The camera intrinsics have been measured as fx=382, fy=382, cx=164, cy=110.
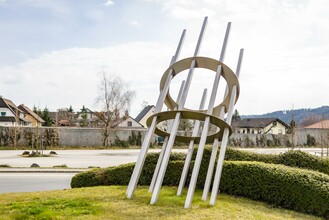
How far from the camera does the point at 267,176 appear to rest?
7965mm

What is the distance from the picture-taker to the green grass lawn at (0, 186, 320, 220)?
20.3 feet

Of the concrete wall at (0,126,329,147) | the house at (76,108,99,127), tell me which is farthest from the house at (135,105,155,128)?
the concrete wall at (0,126,329,147)

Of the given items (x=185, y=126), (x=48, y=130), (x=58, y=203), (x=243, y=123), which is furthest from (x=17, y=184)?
(x=243, y=123)

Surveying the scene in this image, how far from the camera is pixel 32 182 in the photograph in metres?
14.3

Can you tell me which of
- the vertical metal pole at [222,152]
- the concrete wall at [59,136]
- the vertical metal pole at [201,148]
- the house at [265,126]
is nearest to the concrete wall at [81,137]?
the concrete wall at [59,136]

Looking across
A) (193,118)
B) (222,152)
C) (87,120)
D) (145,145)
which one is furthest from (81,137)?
(222,152)

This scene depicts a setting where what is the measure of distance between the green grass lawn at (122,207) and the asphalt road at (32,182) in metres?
4.27

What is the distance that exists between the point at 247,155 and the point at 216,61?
278 centimetres

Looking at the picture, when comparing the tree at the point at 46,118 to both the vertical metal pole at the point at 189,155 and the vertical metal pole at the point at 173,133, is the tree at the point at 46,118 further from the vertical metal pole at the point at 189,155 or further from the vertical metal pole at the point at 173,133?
the vertical metal pole at the point at 173,133

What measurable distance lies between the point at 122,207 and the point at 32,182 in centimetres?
866

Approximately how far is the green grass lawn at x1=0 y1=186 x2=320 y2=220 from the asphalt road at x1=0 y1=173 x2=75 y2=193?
168 inches

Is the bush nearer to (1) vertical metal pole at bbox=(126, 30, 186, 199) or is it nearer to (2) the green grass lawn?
(2) the green grass lawn

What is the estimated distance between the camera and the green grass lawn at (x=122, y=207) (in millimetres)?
6189

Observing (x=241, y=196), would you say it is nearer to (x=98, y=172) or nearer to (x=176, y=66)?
(x=176, y=66)
